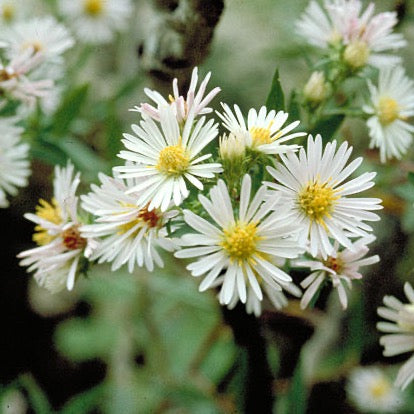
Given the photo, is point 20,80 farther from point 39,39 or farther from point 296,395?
point 296,395

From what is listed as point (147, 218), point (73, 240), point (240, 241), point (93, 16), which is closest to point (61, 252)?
point (73, 240)

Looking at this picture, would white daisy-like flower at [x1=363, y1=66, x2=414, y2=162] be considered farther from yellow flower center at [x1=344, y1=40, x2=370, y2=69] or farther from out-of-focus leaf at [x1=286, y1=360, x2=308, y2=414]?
out-of-focus leaf at [x1=286, y1=360, x2=308, y2=414]

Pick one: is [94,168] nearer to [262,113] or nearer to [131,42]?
[262,113]

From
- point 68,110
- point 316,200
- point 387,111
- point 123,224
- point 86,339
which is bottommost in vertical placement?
point 86,339

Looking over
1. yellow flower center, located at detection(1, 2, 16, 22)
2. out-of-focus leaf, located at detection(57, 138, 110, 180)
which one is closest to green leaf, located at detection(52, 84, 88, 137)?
out-of-focus leaf, located at detection(57, 138, 110, 180)

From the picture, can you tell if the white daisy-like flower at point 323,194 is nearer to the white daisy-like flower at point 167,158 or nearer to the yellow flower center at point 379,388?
the white daisy-like flower at point 167,158
